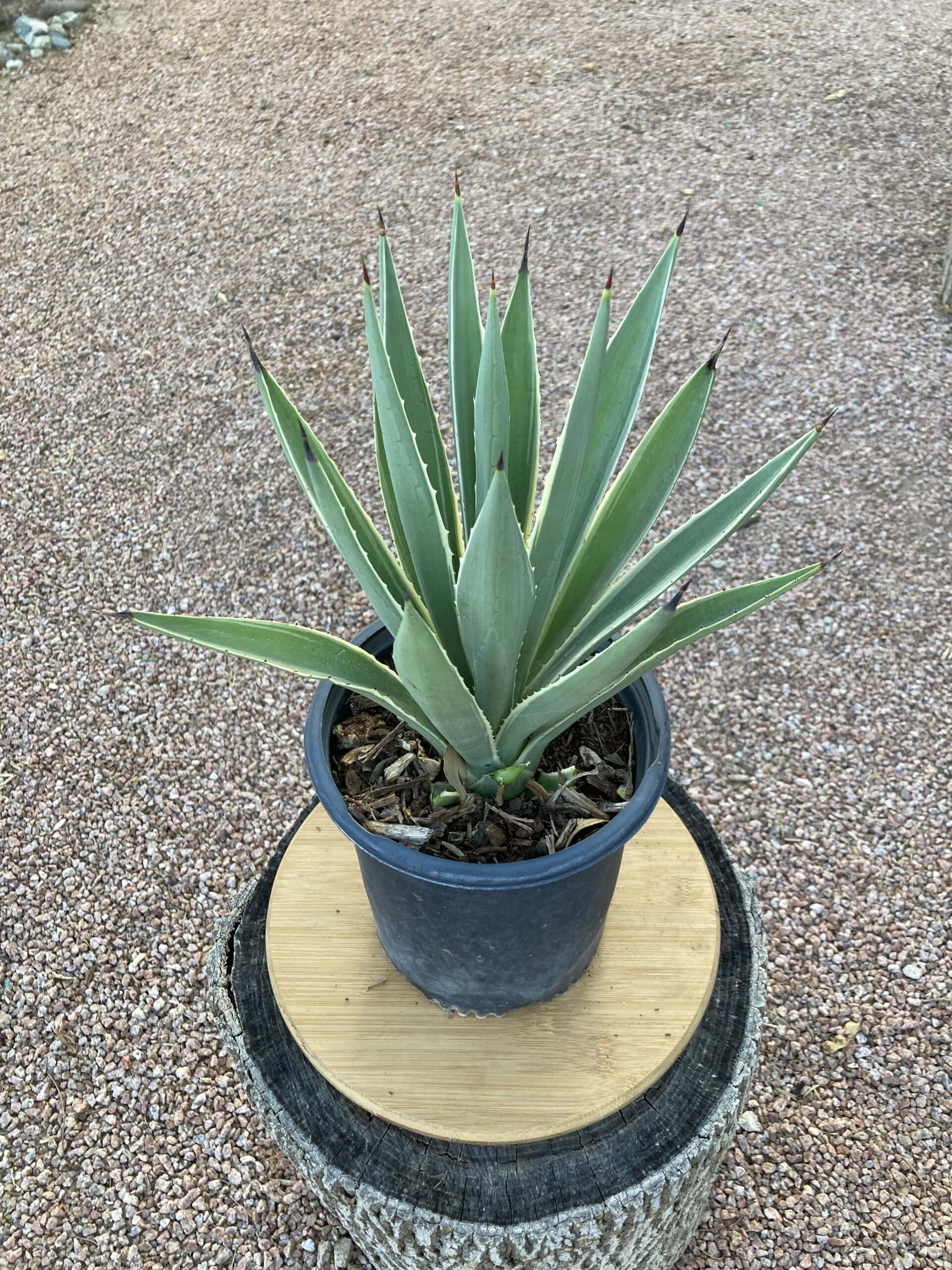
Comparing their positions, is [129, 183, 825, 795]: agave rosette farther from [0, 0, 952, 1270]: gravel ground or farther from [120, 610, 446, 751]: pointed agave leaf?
[0, 0, 952, 1270]: gravel ground

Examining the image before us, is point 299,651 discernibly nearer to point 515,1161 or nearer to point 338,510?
point 338,510

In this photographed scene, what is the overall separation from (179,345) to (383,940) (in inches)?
112

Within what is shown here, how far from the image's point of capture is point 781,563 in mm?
2793

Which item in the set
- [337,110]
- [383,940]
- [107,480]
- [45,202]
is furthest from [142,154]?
[383,940]

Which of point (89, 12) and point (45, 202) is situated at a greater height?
point (89, 12)

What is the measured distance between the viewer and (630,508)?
1.17 m

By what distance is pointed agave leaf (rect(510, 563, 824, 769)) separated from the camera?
989 mm

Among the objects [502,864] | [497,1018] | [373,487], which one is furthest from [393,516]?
[373,487]

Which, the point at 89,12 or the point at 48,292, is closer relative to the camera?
the point at 48,292

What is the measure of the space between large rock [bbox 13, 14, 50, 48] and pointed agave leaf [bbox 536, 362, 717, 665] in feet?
19.4

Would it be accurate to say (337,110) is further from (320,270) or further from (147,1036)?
(147,1036)

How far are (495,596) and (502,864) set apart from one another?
0.31 metres

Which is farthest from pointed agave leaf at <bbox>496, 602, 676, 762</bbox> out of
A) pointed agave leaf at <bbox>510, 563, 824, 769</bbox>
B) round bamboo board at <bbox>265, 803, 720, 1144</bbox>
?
round bamboo board at <bbox>265, 803, 720, 1144</bbox>

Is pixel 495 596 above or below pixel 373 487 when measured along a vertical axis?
above
